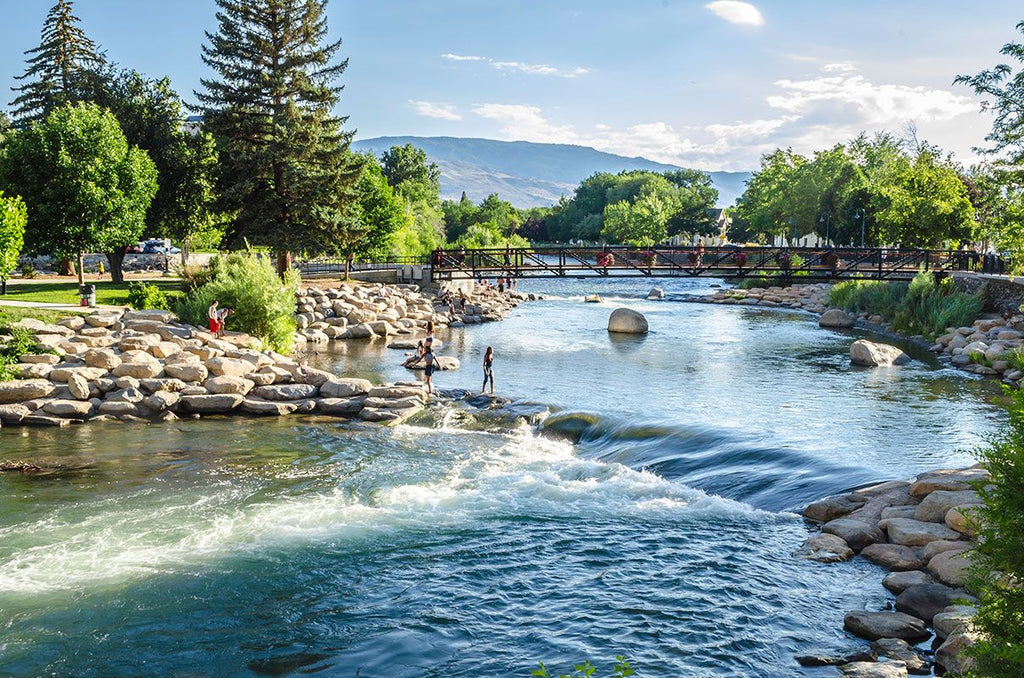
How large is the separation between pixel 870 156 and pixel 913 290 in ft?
191

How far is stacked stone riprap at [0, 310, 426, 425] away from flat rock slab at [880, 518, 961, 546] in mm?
13306

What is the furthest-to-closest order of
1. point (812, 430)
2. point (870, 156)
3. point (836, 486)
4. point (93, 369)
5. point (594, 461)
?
point (870, 156), point (93, 369), point (812, 430), point (594, 461), point (836, 486)

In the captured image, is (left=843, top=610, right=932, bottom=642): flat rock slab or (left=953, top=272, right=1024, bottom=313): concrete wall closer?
Result: (left=843, top=610, right=932, bottom=642): flat rock slab

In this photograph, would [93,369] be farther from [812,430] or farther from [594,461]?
[812,430]

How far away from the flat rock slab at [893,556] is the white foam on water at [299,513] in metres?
2.79

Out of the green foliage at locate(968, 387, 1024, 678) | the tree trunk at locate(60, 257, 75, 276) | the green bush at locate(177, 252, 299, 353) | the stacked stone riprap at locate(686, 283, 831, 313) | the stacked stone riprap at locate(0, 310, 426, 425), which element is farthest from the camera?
the stacked stone riprap at locate(686, 283, 831, 313)

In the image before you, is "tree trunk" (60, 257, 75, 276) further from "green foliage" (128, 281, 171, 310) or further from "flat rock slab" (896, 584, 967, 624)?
"flat rock slab" (896, 584, 967, 624)

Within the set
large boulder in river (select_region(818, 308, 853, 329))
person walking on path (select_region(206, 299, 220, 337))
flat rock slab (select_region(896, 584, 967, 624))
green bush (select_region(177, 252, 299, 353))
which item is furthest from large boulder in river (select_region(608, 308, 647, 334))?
flat rock slab (select_region(896, 584, 967, 624))

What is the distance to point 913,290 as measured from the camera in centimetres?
4291

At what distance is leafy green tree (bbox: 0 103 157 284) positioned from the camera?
121 feet

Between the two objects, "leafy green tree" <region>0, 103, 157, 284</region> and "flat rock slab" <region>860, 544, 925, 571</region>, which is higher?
"leafy green tree" <region>0, 103, 157, 284</region>

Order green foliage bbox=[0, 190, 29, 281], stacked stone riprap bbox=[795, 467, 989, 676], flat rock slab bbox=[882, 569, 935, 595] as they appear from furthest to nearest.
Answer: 1. green foliage bbox=[0, 190, 29, 281]
2. flat rock slab bbox=[882, 569, 935, 595]
3. stacked stone riprap bbox=[795, 467, 989, 676]

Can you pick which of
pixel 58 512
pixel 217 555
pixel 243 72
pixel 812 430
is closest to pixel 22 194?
pixel 243 72

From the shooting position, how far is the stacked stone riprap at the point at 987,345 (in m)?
30.1
